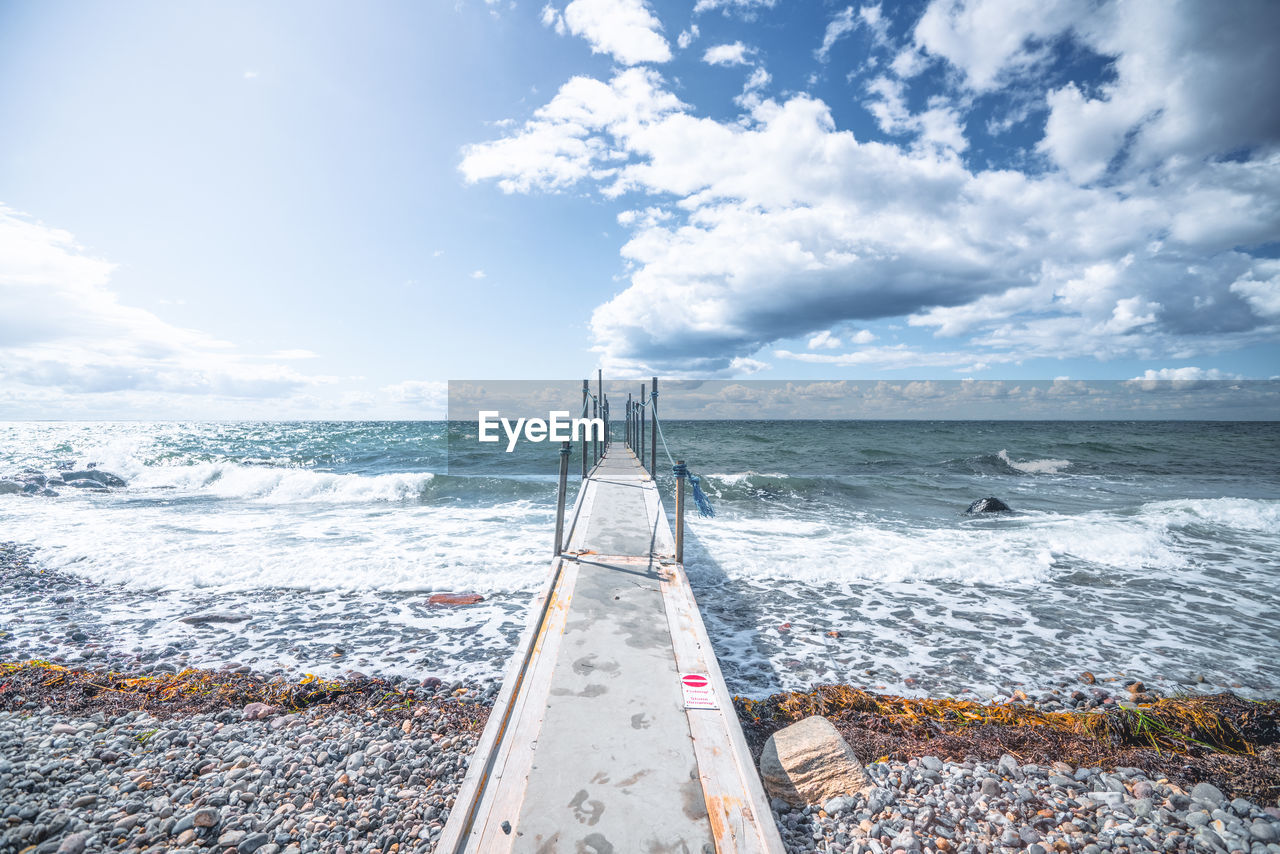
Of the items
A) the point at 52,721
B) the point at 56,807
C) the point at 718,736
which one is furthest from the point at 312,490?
the point at 718,736

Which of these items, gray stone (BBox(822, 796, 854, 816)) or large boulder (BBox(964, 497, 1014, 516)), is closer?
gray stone (BBox(822, 796, 854, 816))

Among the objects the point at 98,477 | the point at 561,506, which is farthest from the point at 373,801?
the point at 98,477

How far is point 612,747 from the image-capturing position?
10.9ft

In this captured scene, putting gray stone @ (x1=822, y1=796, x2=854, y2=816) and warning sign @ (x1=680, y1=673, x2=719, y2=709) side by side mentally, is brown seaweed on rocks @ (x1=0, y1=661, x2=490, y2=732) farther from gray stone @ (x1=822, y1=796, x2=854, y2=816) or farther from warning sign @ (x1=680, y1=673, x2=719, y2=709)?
gray stone @ (x1=822, y1=796, x2=854, y2=816)

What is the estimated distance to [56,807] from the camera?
3.38 meters

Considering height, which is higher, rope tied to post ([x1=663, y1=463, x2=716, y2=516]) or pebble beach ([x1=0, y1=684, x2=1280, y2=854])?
rope tied to post ([x1=663, y1=463, x2=716, y2=516])

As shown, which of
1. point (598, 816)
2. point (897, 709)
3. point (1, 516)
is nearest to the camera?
point (598, 816)

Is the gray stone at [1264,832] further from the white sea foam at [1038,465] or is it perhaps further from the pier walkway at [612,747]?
the white sea foam at [1038,465]

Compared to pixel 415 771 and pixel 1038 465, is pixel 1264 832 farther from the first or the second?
pixel 1038 465

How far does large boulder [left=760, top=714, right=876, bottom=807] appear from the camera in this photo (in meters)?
3.58

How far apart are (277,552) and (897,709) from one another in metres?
11.2

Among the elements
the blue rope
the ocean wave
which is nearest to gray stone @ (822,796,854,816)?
the blue rope

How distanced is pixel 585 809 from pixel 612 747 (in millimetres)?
503

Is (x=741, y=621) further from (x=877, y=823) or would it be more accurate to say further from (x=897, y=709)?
(x=877, y=823)
